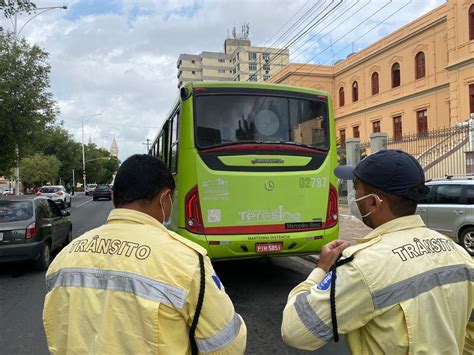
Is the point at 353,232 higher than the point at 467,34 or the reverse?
the reverse

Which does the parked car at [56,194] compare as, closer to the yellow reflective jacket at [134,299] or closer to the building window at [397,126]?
the building window at [397,126]

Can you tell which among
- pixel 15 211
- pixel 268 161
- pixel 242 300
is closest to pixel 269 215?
pixel 268 161

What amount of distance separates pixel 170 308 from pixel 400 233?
1005 millimetres

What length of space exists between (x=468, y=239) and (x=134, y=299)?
33.1ft

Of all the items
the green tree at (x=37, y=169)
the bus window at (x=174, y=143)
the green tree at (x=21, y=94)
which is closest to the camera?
the bus window at (x=174, y=143)

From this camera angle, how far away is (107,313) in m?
1.68

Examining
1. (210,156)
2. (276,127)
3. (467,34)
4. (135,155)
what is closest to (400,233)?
(135,155)

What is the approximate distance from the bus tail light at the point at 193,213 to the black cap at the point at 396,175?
444 cm

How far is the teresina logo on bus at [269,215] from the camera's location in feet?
21.0

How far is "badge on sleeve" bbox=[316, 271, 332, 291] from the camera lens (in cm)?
173

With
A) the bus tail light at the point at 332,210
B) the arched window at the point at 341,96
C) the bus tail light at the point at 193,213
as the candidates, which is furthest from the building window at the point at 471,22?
the bus tail light at the point at 193,213

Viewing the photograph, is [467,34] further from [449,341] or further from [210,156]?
[449,341]

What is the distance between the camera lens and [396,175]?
6.18ft

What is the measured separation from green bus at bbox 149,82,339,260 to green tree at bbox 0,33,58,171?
45.0ft
